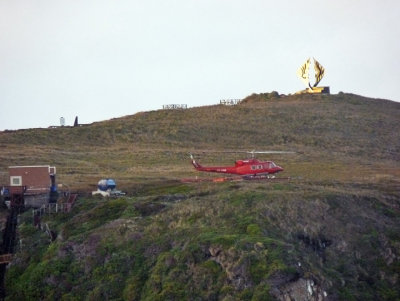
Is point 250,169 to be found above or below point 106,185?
above

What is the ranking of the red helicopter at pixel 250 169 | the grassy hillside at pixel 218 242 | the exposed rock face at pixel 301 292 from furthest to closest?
the red helicopter at pixel 250 169
the grassy hillside at pixel 218 242
the exposed rock face at pixel 301 292

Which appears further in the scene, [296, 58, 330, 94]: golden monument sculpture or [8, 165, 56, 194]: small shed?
[296, 58, 330, 94]: golden monument sculpture

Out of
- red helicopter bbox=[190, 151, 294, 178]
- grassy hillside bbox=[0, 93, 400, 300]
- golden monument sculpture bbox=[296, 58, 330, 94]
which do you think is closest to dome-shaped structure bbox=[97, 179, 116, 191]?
grassy hillside bbox=[0, 93, 400, 300]

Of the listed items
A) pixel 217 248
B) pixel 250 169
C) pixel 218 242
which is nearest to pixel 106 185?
pixel 250 169

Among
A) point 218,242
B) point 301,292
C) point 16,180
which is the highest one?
point 16,180

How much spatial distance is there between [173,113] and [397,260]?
63.2 metres

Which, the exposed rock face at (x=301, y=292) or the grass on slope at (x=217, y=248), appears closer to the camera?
the exposed rock face at (x=301, y=292)

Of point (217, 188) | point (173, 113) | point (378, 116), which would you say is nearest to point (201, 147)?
point (173, 113)

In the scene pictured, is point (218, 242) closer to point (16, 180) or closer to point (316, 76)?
point (16, 180)

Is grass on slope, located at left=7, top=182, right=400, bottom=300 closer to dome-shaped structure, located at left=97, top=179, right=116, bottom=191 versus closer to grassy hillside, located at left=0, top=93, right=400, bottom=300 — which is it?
grassy hillside, located at left=0, top=93, right=400, bottom=300

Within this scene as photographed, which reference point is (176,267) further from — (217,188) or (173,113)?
(173,113)

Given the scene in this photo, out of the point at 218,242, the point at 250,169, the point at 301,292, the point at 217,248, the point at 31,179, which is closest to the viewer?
the point at 301,292

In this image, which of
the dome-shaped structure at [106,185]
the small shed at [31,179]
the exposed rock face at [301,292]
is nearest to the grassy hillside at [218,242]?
the exposed rock face at [301,292]

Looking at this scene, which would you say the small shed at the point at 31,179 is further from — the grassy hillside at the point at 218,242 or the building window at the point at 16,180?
the grassy hillside at the point at 218,242
